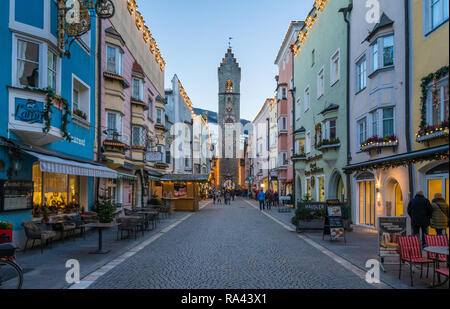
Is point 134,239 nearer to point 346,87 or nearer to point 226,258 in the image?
point 226,258

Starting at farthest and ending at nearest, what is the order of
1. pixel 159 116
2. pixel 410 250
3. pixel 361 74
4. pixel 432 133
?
1. pixel 159 116
2. pixel 361 74
3. pixel 432 133
4. pixel 410 250

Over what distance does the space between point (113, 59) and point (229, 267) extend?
14323 millimetres

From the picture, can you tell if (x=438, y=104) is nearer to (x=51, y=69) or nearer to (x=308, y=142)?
(x=51, y=69)

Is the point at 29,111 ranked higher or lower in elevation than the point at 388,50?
lower

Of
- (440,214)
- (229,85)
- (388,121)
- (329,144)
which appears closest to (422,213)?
(440,214)

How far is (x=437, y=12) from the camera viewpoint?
1236 centimetres

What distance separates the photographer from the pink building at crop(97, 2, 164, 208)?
1931cm

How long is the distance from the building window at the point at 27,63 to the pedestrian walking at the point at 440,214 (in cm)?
1249

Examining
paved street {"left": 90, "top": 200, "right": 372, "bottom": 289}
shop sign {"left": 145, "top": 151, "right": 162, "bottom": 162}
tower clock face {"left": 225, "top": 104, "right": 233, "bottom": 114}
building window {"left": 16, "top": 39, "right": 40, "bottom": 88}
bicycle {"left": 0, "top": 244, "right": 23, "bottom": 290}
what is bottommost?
paved street {"left": 90, "top": 200, "right": 372, "bottom": 289}

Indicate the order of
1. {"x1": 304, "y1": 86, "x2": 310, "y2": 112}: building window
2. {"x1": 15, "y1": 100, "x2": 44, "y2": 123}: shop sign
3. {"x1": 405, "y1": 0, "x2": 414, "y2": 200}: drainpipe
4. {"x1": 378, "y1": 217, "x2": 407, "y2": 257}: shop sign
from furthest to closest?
{"x1": 304, "y1": 86, "x2": 310, "y2": 112}: building window
{"x1": 405, "y1": 0, "x2": 414, "y2": 200}: drainpipe
{"x1": 15, "y1": 100, "x2": 44, "y2": 123}: shop sign
{"x1": 378, "y1": 217, "x2": 407, "y2": 257}: shop sign

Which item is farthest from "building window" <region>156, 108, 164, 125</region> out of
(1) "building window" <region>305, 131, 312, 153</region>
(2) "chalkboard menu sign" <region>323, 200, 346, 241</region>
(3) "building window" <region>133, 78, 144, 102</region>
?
(2) "chalkboard menu sign" <region>323, 200, 346, 241</region>

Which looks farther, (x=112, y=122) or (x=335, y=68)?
(x=335, y=68)

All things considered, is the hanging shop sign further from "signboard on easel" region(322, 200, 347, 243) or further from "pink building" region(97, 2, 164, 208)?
"signboard on easel" region(322, 200, 347, 243)

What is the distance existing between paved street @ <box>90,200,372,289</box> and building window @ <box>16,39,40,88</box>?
617 centimetres
